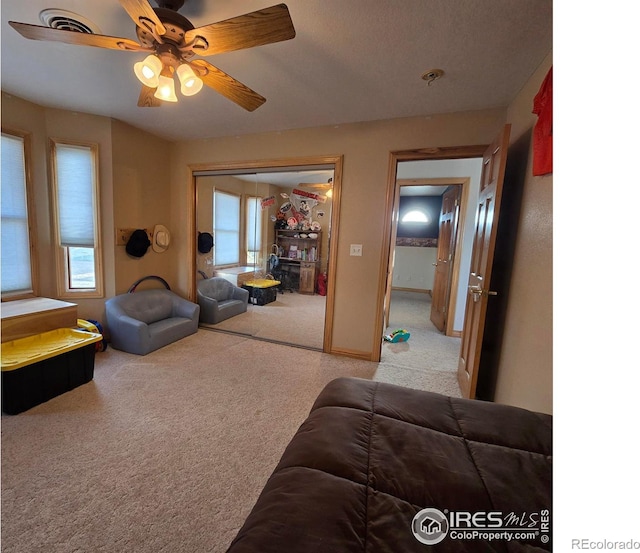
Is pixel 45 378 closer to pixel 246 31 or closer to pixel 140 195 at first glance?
pixel 140 195

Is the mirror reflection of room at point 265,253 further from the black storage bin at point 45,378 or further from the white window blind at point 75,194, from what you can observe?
the black storage bin at point 45,378

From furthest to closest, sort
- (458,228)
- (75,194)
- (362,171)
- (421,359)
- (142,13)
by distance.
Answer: (458,228) < (421,359) < (75,194) < (362,171) < (142,13)

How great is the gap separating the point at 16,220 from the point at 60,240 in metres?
0.37

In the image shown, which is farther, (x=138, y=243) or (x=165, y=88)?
(x=138, y=243)

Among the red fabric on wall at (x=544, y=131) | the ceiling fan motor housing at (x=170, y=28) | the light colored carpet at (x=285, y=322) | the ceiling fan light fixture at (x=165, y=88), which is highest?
the ceiling fan motor housing at (x=170, y=28)

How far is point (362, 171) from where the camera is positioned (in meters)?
2.82

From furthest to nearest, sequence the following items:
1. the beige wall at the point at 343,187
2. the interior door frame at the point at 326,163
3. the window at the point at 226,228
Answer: the window at the point at 226,228 → the interior door frame at the point at 326,163 → the beige wall at the point at 343,187

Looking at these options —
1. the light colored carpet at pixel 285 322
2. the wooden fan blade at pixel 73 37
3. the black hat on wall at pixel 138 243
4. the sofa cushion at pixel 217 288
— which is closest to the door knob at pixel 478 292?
the light colored carpet at pixel 285 322

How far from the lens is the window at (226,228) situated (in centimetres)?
403
